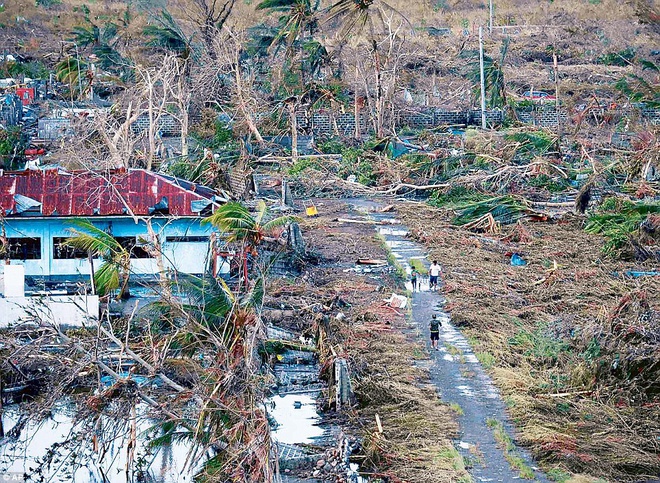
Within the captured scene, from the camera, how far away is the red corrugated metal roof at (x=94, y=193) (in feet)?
58.9

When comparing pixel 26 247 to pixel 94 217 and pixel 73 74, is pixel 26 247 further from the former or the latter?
pixel 73 74

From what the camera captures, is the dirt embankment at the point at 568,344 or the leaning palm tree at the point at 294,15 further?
the leaning palm tree at the point at 294,15

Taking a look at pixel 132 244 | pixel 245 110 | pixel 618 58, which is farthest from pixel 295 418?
pixel 618 58

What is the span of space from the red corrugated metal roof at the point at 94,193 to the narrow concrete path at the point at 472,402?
4.28 metres

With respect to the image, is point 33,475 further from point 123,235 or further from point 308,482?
point 123,235

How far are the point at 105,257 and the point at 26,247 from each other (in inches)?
97.1

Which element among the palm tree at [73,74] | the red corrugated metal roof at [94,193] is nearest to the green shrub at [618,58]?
the palm tree at [73,74]

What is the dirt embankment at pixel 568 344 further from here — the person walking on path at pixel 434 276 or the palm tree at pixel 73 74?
the palm tree at pixel 73 74

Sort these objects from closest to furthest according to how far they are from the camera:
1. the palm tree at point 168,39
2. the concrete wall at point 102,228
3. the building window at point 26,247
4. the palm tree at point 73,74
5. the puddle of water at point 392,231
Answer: the concrete wall at point 102,228 < the building window at point 26,247 < the puddle of water at point 392,231 < the palm tree at point 168,39 < the palm tree at point 73,74

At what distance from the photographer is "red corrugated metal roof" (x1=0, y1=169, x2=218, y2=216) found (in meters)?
17.9

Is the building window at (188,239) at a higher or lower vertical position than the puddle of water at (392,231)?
higher

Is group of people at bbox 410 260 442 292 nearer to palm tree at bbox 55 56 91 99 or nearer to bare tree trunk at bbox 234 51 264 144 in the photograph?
bare tree trunk at bbox 234 51 264 144

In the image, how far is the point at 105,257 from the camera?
52.6 ft

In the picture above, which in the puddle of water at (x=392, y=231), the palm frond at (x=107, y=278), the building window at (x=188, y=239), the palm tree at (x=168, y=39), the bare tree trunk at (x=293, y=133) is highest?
the palm tree at (x=168, y=39)
